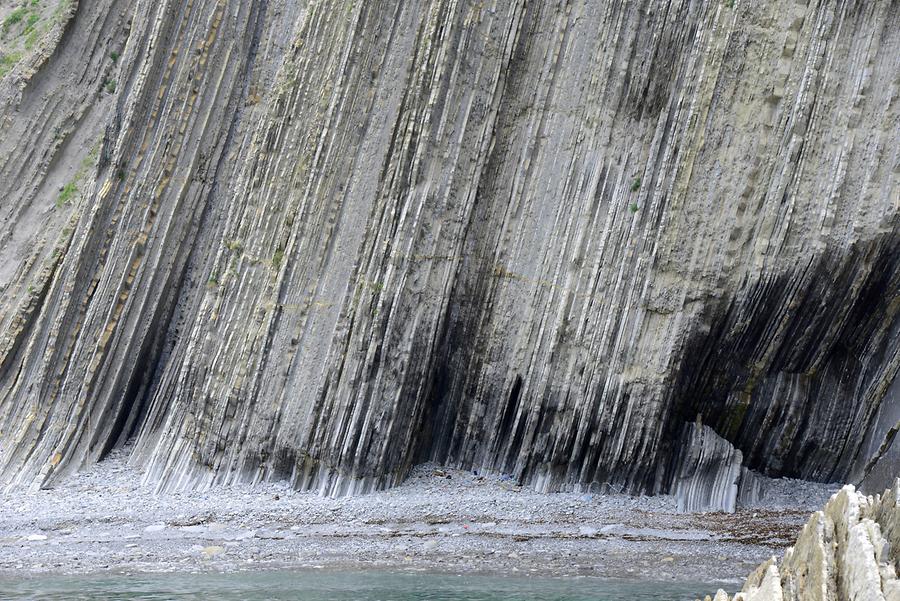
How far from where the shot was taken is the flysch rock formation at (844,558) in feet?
18.1

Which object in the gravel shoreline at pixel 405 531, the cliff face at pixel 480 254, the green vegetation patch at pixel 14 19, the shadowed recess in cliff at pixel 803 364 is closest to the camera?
the gravel shoreline at pixel 405 531

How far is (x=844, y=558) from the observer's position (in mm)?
6051

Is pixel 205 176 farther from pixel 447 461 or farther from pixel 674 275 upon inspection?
pixel 674 275

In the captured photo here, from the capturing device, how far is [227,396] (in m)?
17.0


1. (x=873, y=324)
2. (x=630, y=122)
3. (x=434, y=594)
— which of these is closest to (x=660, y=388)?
(x=873, y=324)

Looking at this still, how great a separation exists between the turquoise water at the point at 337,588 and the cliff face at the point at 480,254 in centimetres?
362

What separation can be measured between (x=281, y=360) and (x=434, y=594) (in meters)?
6.29

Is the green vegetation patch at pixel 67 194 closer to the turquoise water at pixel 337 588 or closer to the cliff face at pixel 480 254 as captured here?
the cliff face at pixel 480 254

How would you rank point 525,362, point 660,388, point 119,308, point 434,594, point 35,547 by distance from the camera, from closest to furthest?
point 434,594, point 35,547, point 660,388, point 525,362, point 119,308

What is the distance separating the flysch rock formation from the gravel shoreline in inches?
232

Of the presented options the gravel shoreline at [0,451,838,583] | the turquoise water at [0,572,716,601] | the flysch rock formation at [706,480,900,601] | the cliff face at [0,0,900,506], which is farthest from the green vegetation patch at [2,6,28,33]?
the flysch rock formation at [706,480,900,601]

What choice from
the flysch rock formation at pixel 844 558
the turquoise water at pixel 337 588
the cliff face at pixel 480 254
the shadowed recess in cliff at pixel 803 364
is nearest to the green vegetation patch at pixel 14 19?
the cliff face at pixel 480 254

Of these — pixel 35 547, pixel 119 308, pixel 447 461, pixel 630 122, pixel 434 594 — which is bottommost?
pixel 35 547

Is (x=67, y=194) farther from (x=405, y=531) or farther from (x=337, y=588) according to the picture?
(x=337, y=588)
